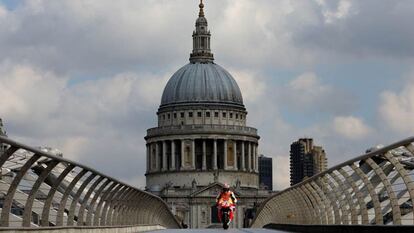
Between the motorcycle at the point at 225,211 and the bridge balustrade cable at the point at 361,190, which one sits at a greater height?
the motorcycle at the point at 225,211


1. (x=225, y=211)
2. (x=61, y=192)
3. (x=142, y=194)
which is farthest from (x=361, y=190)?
(x=142, y=194)

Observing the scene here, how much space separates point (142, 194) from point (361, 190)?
18.7 metres

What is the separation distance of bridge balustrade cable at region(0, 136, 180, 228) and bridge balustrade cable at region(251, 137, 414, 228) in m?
6.07

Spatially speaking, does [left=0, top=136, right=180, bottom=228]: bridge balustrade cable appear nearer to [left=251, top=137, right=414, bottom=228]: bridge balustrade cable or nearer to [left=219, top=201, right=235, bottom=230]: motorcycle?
[left=219, top=201, right=235, bottom=230]: motorcycle

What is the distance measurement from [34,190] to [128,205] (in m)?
19.1

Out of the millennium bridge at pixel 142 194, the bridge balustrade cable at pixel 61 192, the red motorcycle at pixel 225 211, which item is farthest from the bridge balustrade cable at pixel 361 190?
the bridge balustrade cable at pixel 61 192

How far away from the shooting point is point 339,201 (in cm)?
3062

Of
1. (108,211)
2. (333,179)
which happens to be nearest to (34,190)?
(333,179)

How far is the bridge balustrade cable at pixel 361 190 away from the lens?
22.1m

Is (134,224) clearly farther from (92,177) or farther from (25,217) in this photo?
(25,217)

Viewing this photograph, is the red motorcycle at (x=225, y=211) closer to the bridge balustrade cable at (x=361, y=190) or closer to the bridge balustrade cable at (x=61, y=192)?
the bridge balustrade cable at (x=361, y=190)

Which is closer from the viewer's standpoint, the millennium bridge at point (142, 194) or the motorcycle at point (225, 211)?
the millennium bridge at point (142, 194)

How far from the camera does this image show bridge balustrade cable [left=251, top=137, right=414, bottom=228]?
22062 millimetres

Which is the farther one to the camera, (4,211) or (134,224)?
(134,224)
